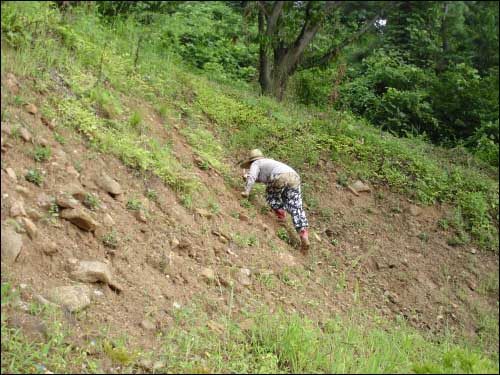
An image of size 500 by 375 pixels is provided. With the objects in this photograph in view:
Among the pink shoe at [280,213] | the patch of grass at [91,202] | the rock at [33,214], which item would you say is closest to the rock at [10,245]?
the rock at [33,214]

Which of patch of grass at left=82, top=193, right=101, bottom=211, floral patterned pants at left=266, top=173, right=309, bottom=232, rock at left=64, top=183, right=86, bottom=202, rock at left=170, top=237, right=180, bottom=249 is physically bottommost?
floral patterned pants at left=266, top=173, right=309, bottom=232

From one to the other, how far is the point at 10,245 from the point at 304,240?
4.11 m

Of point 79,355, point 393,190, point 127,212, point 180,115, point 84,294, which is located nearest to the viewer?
point 79,355

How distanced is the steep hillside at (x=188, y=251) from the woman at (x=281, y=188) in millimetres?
214

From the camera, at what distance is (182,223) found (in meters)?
6.43

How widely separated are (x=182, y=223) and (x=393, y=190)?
4457mm

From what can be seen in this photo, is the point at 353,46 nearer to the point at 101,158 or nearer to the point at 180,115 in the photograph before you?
the point at 180,115

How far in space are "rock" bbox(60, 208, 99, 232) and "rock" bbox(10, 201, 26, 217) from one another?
1.42ft

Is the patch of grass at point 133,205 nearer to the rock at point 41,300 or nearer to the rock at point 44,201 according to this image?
the rock at point 44,201

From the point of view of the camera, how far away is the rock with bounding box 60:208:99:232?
5.14 m

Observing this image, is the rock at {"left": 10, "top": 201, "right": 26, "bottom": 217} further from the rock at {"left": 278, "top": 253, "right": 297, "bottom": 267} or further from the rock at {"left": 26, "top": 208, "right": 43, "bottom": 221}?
the rock at {"left": 278, "top": 253, "right": 297, "bottom": 267}

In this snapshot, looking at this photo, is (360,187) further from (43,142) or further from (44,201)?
(44,201)

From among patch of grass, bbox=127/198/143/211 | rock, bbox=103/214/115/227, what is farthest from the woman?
rock, bbox=103/214/115/227

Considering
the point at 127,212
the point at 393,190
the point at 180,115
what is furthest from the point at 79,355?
the point at 393,190
